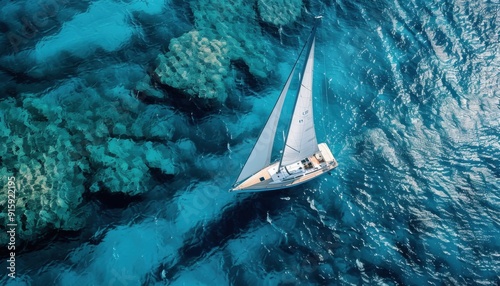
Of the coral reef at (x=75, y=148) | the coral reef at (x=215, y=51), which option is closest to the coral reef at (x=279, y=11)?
the coral reef at (x=215, y=51)

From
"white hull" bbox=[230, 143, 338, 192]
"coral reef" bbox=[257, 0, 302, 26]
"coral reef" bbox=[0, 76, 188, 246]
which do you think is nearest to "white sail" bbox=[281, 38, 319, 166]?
"white hull" bbox=[230, 143, 338, 192]

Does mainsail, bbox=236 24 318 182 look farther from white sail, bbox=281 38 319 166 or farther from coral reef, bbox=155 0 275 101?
coral reef, bbox=155 0 275 101

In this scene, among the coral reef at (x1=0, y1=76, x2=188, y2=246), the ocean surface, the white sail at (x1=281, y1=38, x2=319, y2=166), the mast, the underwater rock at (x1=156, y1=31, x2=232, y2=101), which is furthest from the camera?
the underwater rock at (x1=156, y1=31, x2=232, y2=101)

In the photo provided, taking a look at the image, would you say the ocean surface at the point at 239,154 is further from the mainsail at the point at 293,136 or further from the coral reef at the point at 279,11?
the mainsail at the point at 293,136

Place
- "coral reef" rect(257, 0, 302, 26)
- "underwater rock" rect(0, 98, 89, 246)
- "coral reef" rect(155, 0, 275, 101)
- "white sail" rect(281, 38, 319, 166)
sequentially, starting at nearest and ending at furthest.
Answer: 1. "white sail" rect(281, 38, 319, 166)
2. "underwater rock" rect(0, 98, 89, 246)
3. "coral reef" rect(155, 0, 275, 101)
4. "coral reef" rect(257, 0, 302, 26)

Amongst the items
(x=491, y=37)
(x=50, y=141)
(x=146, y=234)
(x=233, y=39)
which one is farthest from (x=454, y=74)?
(x=50, y=141)

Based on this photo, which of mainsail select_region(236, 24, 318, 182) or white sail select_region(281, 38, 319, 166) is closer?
white sail select_region(281, 38, 319, 166)

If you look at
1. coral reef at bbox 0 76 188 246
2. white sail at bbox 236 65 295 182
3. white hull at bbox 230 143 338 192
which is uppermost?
coral reef at bbox 0 76 188 246
